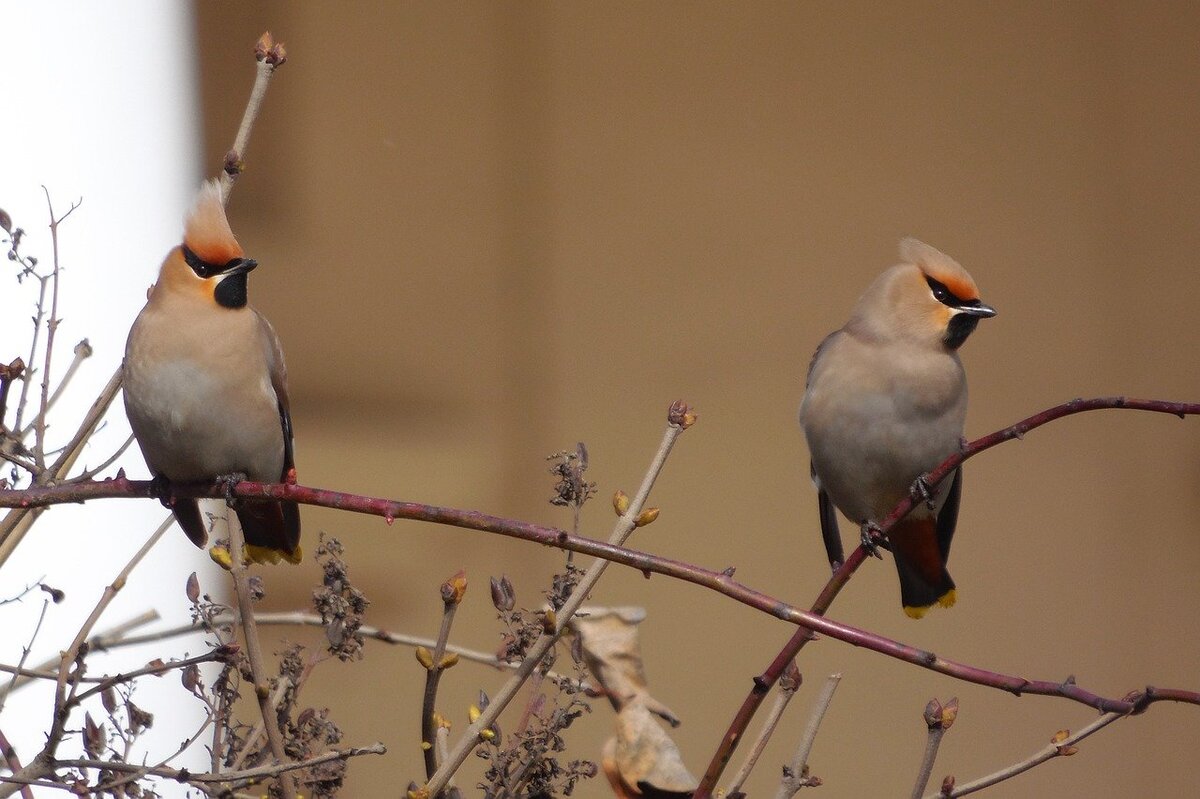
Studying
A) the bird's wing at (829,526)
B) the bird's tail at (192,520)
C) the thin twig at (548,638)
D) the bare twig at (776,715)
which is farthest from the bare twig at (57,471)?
the bird's wing at (829,526)

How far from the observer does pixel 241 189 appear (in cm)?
294

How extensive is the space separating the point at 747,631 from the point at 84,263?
1.65 m

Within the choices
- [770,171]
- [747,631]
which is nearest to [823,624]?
[747,631]

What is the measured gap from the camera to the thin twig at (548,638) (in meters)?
1.18

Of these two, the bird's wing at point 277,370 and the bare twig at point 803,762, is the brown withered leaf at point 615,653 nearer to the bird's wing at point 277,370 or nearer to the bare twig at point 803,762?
Answer: the bare twig at point 803,762

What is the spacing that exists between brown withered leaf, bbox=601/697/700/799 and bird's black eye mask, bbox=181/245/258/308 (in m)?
0.74

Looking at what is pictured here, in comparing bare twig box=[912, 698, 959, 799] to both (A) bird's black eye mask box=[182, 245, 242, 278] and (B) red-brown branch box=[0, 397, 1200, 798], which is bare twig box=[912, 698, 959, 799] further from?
(A) bird's black eye mask box=[182, 245, 242, 278]

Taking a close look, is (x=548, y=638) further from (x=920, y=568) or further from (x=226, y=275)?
(x=920, y=568)

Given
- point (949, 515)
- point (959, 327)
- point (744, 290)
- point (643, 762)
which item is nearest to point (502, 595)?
point (643, 762)

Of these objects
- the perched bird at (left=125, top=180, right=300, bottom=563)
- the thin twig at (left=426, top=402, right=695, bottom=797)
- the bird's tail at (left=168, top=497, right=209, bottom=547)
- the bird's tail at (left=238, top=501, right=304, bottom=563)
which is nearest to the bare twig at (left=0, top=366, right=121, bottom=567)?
the perched bird at (left=125, top=180, right=300, bottom=563)

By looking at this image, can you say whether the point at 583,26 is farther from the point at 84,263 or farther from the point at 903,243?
the point at 903,243

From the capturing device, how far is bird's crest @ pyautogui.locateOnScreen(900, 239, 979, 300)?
1.74 m

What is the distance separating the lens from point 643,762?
1.24 meters

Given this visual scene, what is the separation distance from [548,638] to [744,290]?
192 cm
